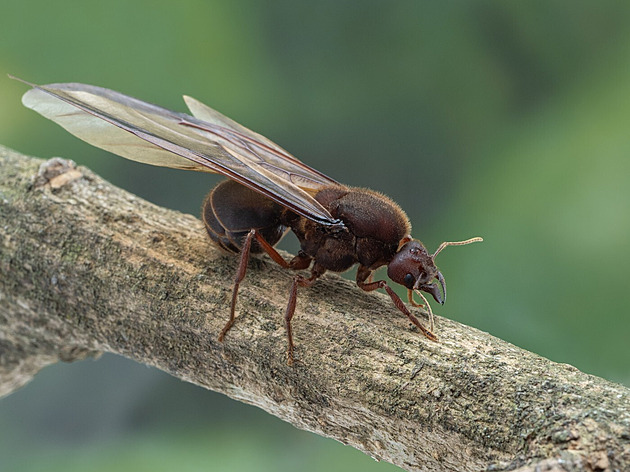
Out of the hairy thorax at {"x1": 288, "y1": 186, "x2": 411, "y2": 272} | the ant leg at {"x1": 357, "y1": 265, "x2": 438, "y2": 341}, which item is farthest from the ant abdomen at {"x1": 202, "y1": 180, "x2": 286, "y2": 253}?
the ant leg at {"x1": 357, "y1": 265, "x2": 438, "y2": 341}

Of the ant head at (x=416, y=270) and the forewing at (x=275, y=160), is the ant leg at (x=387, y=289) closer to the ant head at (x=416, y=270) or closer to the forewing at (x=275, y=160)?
the ant head at (x=416, y=270)

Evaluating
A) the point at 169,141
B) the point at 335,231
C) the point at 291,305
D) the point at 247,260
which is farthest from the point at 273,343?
the point at 169,141

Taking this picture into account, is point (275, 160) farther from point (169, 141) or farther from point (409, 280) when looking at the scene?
point (409, 280)

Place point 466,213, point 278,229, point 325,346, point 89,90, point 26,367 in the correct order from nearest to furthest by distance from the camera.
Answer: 1. point 325,346
2. point 89,90
3. point 278,229
4. point 26,367
5. point 466,213

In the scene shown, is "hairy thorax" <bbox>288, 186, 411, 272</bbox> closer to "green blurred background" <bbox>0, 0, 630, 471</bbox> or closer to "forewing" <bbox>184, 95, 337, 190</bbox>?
"forewing" <bbox>184, 95, 337, 190</bbox>

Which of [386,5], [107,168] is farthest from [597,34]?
[107,168]

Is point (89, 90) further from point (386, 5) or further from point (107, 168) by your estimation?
point (386, 5)

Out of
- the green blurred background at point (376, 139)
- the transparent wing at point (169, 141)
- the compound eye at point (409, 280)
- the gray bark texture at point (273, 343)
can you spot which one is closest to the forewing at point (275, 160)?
the transparent wing at point (169, 141)
